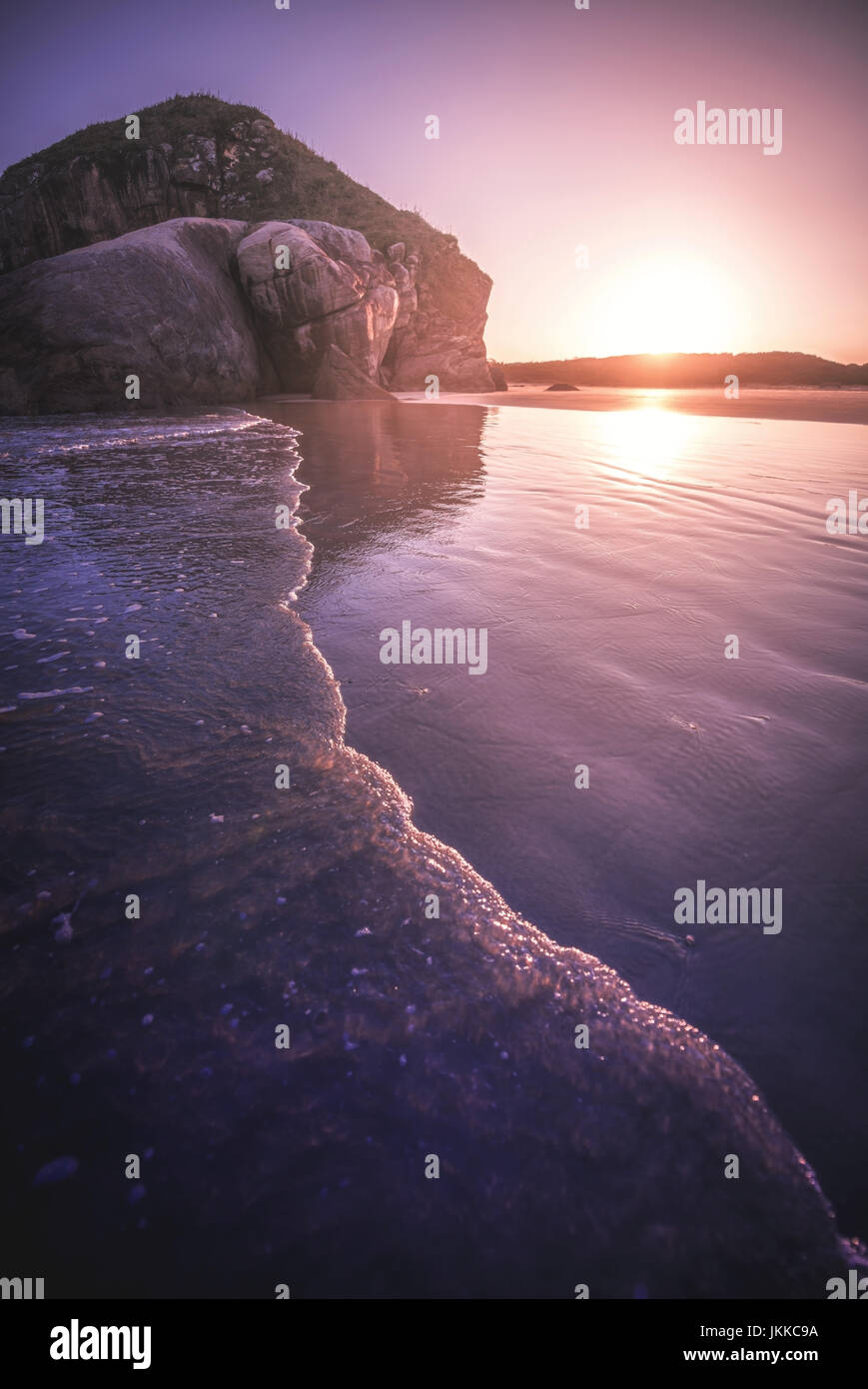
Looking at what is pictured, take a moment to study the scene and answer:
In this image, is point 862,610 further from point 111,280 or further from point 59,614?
point 111,280

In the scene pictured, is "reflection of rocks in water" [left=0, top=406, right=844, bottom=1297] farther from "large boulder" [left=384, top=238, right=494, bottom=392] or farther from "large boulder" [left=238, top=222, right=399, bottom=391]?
"large boulder" [left=384, top=238, right=494, bottom=392]

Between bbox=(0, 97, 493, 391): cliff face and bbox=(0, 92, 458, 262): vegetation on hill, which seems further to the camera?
bbox=(0, 92, 458, 262): vegetation on hill

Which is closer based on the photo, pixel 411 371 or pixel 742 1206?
pixel 742 1206

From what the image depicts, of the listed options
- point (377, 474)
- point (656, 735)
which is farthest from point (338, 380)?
point (656, 735)

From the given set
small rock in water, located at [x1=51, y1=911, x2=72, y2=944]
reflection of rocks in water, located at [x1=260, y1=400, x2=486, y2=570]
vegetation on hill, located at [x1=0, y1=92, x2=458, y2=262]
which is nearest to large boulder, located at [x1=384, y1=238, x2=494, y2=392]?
vegetation on hill, located at [x1=0, y1=92, x2=458, y2=262]

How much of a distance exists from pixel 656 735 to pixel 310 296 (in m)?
27.3

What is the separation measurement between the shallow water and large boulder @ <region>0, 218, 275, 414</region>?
1612cm

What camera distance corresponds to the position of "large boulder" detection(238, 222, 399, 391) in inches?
878

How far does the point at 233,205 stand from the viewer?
41875mm

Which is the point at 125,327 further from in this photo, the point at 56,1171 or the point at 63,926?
the point at 56,1171
